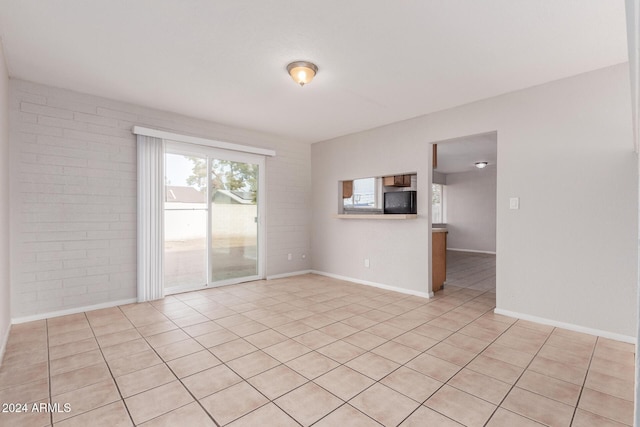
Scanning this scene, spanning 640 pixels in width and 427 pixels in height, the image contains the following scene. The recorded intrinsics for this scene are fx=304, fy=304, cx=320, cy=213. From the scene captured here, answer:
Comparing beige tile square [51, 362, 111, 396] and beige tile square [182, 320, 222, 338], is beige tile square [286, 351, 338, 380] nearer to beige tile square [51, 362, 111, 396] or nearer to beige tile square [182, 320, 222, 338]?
beige tile square [182, 320, 222, 338]

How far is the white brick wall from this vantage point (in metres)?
3.28

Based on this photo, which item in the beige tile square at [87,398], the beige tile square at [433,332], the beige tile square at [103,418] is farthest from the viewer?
the beige tile square at [433,332]

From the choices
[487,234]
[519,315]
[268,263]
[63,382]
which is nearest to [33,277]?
[63,382]

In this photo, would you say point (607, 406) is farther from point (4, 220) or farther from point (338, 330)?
point (4, 220)

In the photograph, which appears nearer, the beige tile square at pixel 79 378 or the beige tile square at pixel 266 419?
the beige tile square at pixel 266 419

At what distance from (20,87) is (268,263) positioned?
391cm

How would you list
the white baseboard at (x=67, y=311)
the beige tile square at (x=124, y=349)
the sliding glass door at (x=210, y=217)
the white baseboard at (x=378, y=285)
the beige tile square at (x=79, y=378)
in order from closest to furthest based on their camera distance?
the beige tile square at (x=79, y=378)
the beige tile square at (x=124, y=349)
the white baseboard at (x=67, y=311)
the white baseboard at (x=378, y=285)
the sliding glass door at (x=210, y=217)

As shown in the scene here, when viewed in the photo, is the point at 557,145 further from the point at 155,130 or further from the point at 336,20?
the point at 155,130

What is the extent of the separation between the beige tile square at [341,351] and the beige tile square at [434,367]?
44 centimetres

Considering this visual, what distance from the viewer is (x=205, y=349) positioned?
104 inches

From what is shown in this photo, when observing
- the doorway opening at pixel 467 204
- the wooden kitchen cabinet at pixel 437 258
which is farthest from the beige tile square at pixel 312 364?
the doorway opening at pixel 467 204

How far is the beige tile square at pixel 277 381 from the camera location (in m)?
2.03

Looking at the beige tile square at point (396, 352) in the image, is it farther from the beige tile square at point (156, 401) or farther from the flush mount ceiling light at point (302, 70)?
the flush mount ceiling light at point (302, 70)

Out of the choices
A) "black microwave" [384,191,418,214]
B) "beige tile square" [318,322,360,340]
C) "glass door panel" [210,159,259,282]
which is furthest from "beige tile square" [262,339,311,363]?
"black microwave" [384,191,418,214]
